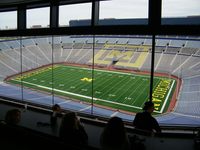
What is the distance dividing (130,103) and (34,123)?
1655 centimetres

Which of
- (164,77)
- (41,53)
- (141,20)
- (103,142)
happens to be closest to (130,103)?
(164,77)

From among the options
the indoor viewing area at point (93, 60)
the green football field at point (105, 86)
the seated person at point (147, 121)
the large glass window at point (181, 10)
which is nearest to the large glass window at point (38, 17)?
the indoor viewing area at point (93, 60)

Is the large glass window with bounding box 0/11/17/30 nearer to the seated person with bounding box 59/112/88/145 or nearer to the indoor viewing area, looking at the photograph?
the indoor viewing area

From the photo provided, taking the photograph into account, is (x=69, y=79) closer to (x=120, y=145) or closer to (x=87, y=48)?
(x=87, y=48)

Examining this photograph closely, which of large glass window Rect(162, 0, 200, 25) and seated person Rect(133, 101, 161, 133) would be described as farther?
large glass window Rect(162, 0, 200, 25)

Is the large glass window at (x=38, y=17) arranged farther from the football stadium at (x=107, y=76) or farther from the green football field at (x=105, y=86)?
the green football field at (x=105, y=86)

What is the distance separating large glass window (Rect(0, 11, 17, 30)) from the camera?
17.1 feet

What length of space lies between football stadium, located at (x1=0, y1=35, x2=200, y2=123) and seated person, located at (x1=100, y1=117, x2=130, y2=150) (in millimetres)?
14638

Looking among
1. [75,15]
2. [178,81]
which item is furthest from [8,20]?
[178,81]

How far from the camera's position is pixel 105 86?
958 inches

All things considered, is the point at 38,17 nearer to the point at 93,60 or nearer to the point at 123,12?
the point at 93,60

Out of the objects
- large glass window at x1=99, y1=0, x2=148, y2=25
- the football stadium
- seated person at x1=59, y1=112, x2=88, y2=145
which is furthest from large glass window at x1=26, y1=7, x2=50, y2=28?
the football stadium

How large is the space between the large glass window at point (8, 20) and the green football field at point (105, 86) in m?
12.4

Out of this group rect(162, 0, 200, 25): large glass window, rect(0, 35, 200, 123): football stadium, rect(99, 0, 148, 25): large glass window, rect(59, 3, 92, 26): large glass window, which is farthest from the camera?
rect(0, 35, 200, 123): football stadium
